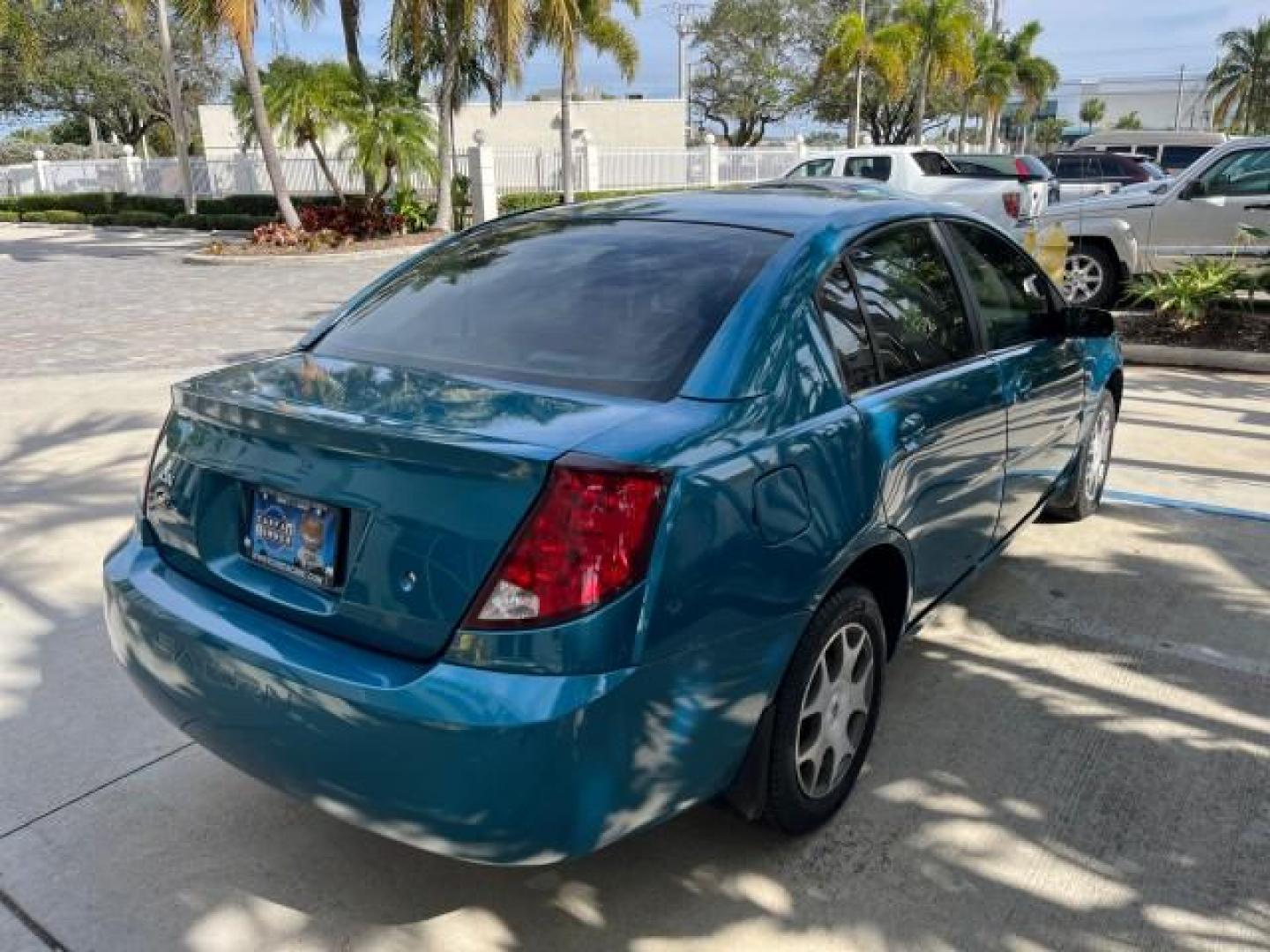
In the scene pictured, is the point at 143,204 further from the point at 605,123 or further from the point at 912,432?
the point at 912,432

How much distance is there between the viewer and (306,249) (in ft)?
63.3

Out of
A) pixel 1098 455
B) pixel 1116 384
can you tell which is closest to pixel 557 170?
pixel 1116 384

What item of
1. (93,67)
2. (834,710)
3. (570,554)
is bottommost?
(834,710)

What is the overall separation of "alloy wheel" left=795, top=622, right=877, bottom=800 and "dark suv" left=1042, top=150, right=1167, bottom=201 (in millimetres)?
18280

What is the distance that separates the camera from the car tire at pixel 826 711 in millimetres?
2551

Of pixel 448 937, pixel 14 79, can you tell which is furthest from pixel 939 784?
pixel 14 79

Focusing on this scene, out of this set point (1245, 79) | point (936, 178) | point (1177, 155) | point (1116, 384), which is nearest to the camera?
point (1116, 384)

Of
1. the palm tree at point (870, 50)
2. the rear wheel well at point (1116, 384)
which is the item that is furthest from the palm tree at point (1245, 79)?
the rear wheel well at point (1116, 384)

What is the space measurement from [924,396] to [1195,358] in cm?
664

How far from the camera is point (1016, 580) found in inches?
177

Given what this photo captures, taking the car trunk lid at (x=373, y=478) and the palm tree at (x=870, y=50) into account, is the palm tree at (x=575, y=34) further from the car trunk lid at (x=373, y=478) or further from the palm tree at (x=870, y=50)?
the car trunk lid at (x=373, y=478)

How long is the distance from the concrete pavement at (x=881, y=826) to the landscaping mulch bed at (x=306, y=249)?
1523 cm

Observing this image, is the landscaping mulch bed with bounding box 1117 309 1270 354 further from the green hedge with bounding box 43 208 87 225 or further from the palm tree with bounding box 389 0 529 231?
the green hedge with bounding box 43 208 87 225

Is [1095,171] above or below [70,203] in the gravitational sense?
above
